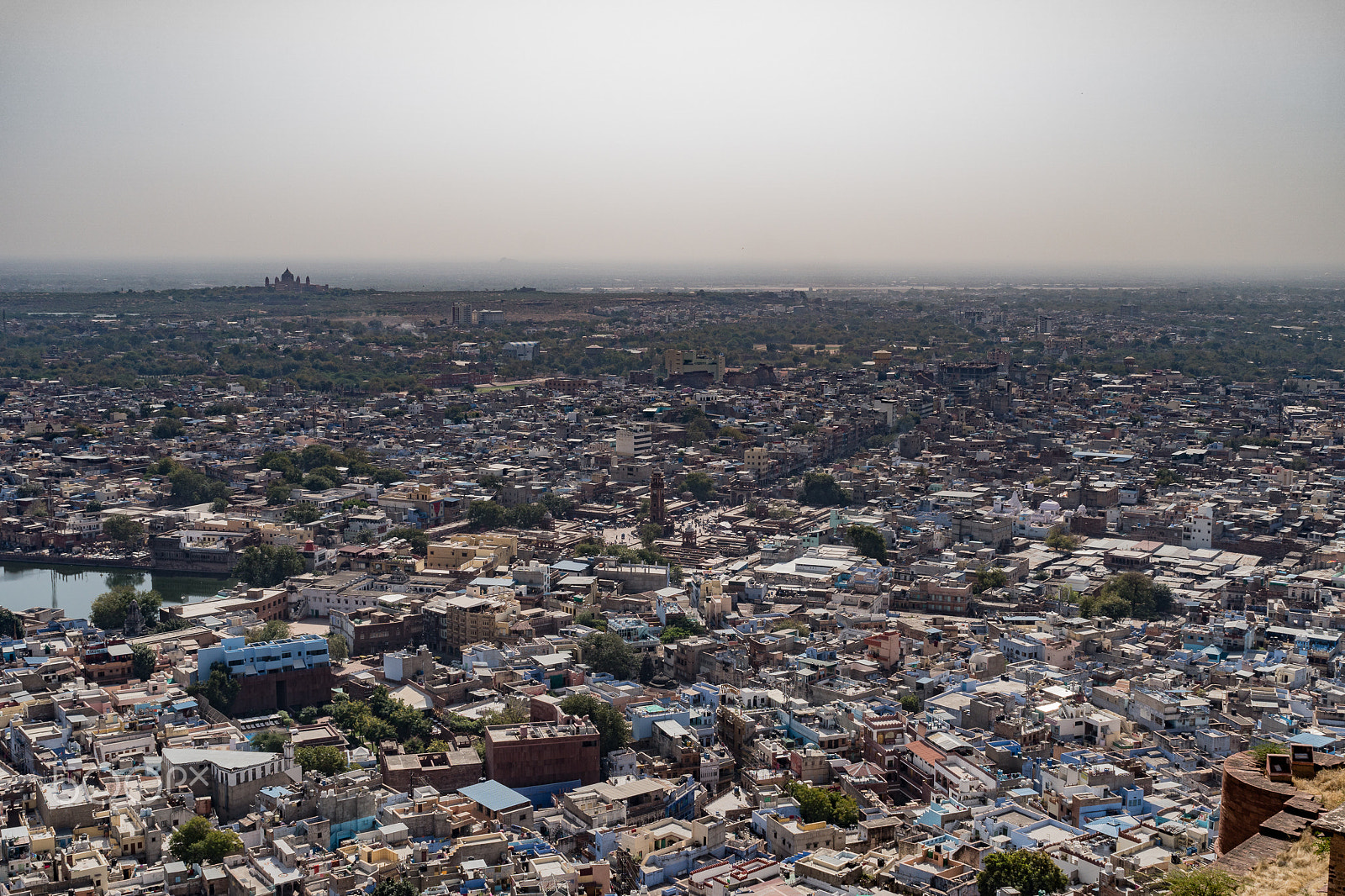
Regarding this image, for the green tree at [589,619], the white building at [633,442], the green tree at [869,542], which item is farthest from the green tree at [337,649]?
the white building at [633,442]

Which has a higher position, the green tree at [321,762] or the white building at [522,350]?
the white building at [522,350]

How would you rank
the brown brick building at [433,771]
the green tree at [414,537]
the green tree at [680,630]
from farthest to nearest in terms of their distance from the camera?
the green tree at [414,537] < the green tree at [680,630] < the brown brick building at [433,771]

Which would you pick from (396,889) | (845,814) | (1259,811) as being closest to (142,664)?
(396,889)

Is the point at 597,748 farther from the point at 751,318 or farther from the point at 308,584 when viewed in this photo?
the point at 751,318

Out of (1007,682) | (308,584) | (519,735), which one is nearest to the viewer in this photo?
(519,735)

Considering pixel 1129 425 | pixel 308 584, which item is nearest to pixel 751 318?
pixel 1129 425

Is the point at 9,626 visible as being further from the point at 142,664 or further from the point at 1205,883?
the point at 1205,883

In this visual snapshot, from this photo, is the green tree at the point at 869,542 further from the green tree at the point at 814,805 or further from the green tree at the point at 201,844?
the green tree at the point at 201,844
